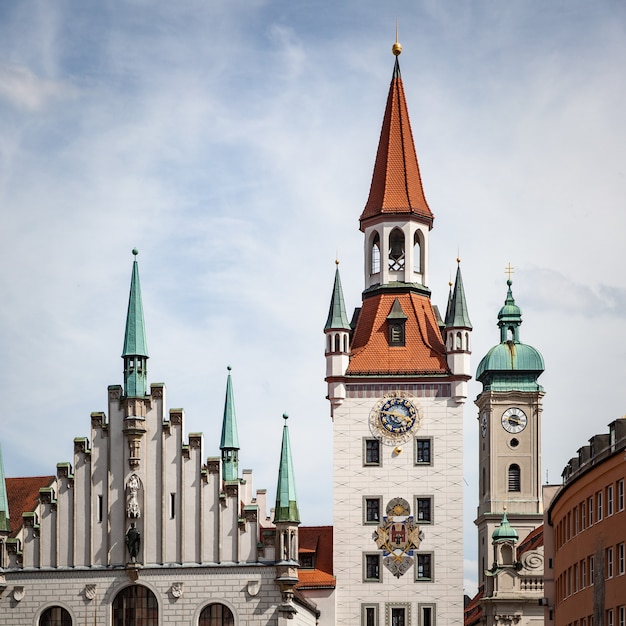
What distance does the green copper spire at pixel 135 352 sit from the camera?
8725cm

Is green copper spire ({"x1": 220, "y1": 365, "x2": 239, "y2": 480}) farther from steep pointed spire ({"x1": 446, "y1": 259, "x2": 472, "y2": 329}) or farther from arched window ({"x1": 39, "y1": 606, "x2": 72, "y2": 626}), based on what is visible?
arched window ({"x1": 39, "y1": 606, "x2": 72, "y2": 626})

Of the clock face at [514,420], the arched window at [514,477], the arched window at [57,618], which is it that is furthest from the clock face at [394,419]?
the clock face at [514,420]

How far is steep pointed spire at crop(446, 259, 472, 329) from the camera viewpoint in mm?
97938

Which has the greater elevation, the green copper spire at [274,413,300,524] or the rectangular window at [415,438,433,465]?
the rectangular window at [415,438,433,465]

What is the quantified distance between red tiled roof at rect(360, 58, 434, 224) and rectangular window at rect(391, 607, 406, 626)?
830 inches

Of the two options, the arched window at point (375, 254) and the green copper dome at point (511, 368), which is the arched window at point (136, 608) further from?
the green copper dome at point (511, 368)

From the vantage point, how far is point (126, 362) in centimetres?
8775

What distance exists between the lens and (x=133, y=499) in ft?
282

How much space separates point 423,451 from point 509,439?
1687 inches

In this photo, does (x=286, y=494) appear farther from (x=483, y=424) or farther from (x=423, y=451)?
(x=483, y=424)

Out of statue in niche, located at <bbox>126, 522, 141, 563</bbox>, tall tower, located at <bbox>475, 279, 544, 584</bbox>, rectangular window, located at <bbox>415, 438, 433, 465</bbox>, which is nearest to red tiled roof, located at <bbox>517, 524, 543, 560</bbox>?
tall tower, located at <bbox>475, 279, 544, 584</bbox>

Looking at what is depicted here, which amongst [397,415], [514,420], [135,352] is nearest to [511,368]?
[514,420]

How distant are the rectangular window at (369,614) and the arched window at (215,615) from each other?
11.5 metres

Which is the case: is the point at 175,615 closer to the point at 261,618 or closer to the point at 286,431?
the point at 261,618
